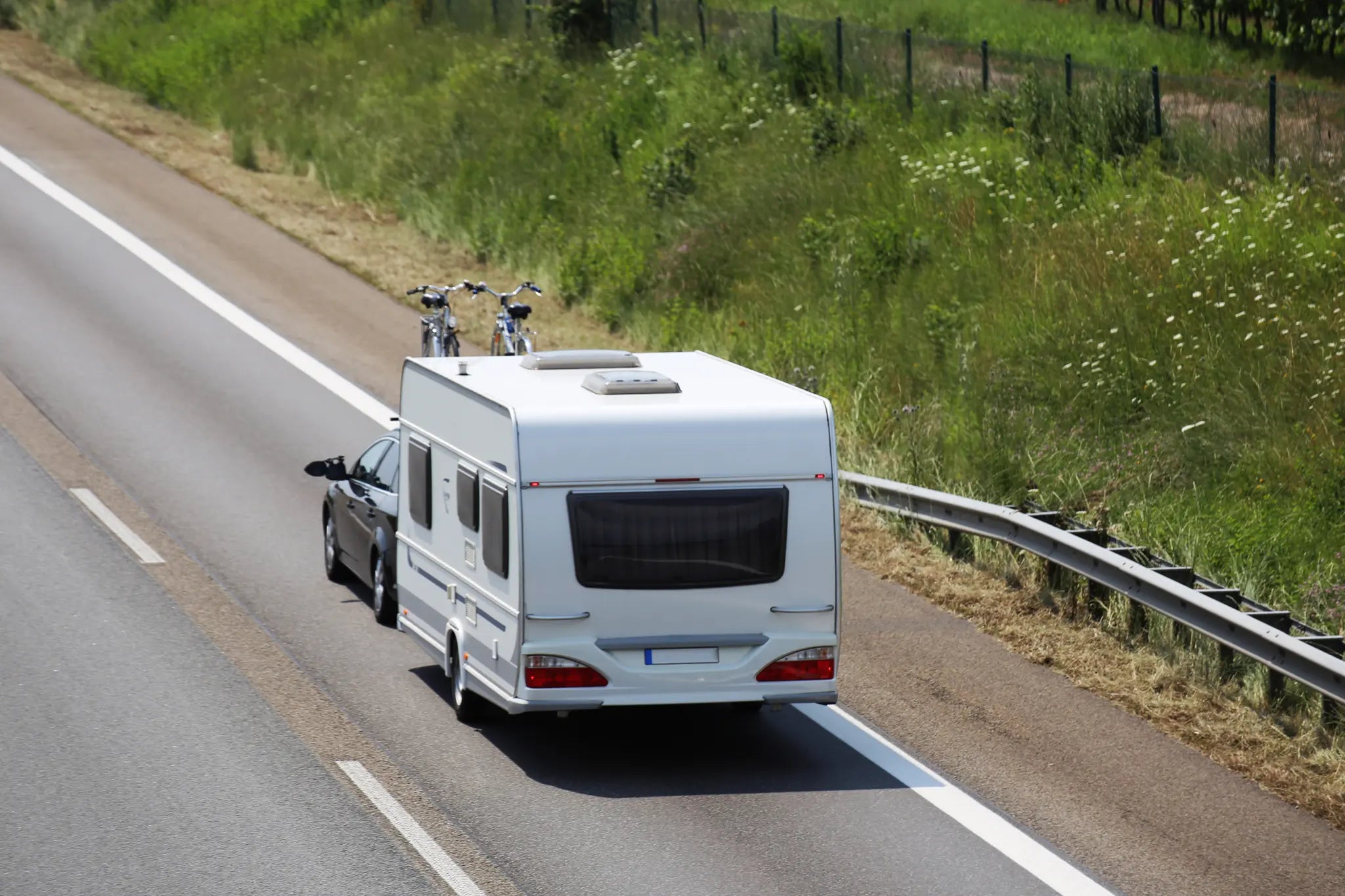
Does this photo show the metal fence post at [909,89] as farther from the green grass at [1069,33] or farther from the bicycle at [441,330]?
the bicycle at [441,330]

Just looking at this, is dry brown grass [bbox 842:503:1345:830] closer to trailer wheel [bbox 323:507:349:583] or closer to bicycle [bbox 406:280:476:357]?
trailer wheel [bbox 323:507:349:583]

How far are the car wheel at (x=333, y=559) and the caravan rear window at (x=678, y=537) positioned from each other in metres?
4.52

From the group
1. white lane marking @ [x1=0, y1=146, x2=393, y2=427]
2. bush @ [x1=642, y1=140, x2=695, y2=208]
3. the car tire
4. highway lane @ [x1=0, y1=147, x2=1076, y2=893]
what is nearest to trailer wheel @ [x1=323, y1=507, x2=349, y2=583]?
highway lane @ [x1=0, y1=147, x2=1076, y2=893]

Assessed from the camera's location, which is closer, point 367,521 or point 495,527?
point 495,527

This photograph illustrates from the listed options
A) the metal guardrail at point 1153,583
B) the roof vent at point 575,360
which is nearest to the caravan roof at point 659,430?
the roof vent at point 575,360

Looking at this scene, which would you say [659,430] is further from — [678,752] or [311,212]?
[311,212]

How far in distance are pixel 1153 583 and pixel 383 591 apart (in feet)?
17.7

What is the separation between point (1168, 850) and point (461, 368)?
5231 mm

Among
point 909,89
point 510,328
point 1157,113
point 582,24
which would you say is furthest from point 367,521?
point 582,24

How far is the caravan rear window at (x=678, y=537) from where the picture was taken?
1048cm

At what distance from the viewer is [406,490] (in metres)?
12.5

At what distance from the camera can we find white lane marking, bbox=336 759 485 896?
8773 millimetres

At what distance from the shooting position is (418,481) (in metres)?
12.3

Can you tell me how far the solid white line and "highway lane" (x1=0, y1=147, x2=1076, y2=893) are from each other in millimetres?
357
